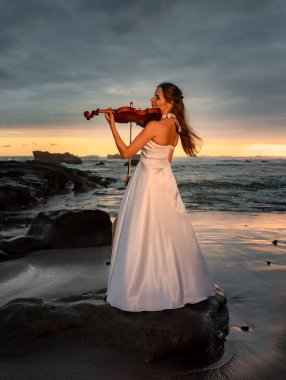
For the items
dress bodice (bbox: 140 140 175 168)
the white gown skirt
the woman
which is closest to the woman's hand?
the woman

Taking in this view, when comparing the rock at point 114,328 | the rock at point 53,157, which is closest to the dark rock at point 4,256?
the rock at point 114,328

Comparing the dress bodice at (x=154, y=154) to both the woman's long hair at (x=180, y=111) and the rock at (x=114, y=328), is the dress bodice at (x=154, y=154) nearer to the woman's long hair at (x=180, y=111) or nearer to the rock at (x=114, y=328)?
the woman's long hair at (x=180, y=111)

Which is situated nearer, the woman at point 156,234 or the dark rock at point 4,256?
the woman at point 156,234

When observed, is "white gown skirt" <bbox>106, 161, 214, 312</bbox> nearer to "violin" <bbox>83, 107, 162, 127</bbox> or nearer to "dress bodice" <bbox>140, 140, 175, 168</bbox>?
"dress bodice" <bbox>140, 140, 175, 168</bbox>

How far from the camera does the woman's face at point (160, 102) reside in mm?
4465

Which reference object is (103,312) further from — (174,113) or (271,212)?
(271,212)

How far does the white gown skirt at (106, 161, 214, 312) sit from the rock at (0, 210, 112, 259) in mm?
4094

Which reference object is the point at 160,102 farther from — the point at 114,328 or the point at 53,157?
the point at 53,157

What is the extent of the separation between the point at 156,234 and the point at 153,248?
0.16m

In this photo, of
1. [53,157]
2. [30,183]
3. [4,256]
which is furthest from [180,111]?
[53,157]

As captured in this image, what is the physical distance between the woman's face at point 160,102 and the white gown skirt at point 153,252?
66cm

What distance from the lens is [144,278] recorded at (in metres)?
4.30

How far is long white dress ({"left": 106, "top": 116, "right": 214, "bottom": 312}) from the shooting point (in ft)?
14.0

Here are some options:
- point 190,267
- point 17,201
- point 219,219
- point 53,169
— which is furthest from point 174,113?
point 53,169
